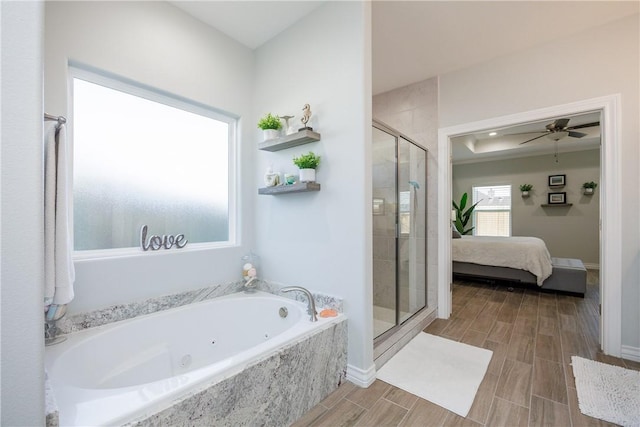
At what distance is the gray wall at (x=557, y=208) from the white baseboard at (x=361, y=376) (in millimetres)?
6451

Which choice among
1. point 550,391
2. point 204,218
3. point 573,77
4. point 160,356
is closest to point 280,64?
point 204,218

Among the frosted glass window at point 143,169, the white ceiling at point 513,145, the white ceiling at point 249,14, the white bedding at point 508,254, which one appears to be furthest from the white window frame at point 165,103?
the white ceiling at point 513,145

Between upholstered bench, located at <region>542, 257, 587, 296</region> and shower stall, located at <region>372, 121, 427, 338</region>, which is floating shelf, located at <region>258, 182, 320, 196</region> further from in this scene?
upholstered bench, located at <region>542, 257, 587, 296</region>

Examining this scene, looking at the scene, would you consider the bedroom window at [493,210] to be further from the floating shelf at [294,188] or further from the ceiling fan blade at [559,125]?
the floating shelf at [294,188]

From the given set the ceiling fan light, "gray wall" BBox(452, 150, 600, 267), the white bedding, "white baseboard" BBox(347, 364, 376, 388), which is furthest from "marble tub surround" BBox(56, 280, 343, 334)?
"gray wall" BBox(452, 150, 600, 267)

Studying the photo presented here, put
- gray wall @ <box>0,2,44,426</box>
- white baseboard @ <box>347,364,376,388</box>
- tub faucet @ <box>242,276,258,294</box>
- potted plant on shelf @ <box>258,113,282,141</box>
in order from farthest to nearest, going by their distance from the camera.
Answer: tub faucet @ <box>242,276,258,294</box>, potted plant on shelf @ <box>258,113,282,141</box>, white baseboard @ <box>347,364,376,388</box>, gray wall @ <box>0,2,44,426</box>

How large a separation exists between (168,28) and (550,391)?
3674 millimetres

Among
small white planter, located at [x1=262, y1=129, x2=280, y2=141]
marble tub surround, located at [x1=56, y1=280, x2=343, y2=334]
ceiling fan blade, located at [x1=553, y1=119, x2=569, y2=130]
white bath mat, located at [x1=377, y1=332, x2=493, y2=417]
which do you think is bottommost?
white bath mat, located at [x1=377, y1=332, x2=493, y2=417]

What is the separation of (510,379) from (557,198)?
599 centimetres

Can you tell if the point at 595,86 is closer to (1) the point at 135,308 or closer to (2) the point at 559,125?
(2) the point at 559,125

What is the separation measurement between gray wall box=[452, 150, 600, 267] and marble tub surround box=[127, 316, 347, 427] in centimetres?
666

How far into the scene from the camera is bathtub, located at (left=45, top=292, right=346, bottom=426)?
100 centimetres

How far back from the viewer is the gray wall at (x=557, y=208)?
5742 millimetres

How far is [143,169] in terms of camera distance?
1.97 meters
